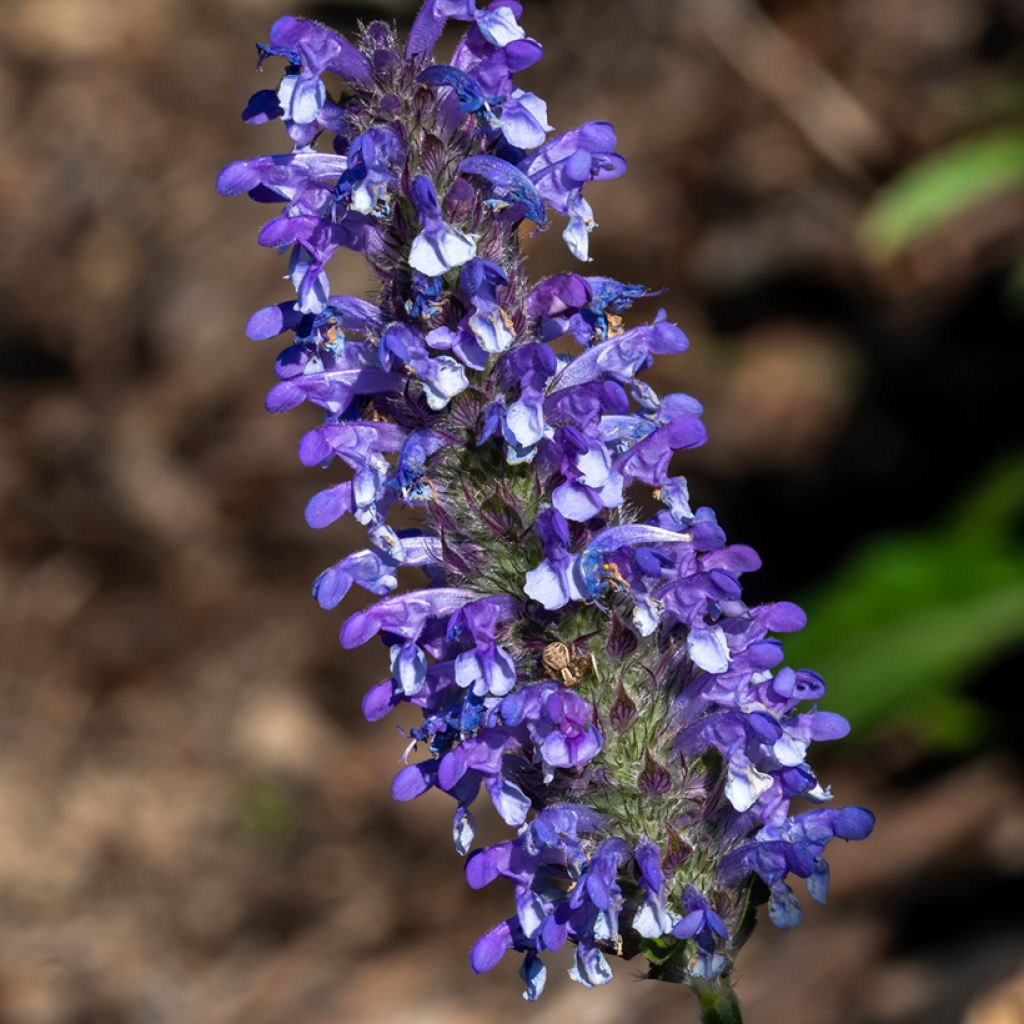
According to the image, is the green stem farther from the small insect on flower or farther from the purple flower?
the purple flower

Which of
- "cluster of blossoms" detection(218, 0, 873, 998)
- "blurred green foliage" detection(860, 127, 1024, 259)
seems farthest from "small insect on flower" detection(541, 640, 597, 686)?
"blurred green foliage" detection(860, 127, 1024, 259)

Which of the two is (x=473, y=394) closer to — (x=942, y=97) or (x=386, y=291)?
(x=386, y=291)

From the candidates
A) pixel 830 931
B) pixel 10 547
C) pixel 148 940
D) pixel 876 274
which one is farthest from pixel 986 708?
pixel 10 547

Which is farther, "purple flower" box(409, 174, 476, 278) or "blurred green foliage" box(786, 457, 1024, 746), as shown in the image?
"blurred green foliage" box(786, 457, 1024, 746)

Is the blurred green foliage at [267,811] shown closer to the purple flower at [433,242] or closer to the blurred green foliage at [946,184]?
the blurred green foliage at [946,184]

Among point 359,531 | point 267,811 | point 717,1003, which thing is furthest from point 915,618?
point 267,811

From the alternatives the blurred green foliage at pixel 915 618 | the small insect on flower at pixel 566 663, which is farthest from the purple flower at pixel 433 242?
the blurred green foliage at pixel 915 618

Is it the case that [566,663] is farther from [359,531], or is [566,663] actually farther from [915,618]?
[359,531]


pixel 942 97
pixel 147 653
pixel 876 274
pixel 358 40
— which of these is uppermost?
pixel 942 97
